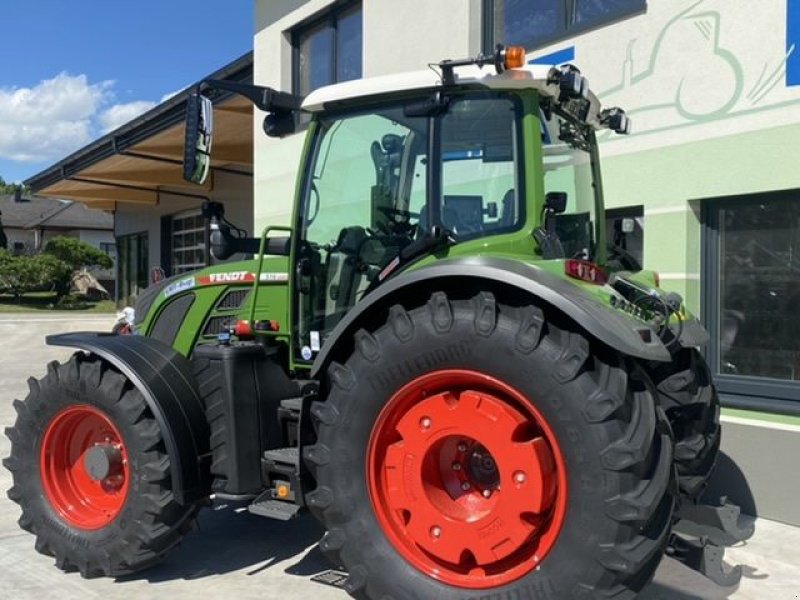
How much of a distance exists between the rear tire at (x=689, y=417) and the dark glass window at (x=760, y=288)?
153cm

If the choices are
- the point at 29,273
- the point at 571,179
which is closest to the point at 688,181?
the point at 571,179

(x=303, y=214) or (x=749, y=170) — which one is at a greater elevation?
(x=749, y=170)

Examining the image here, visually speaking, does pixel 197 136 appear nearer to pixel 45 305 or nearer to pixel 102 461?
pixel 102 461

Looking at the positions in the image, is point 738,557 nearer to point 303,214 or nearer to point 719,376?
point 719,376

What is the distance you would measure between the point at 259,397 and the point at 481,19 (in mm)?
5056

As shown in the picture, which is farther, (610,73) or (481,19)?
(481,19)

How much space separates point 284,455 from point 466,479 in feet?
3.23

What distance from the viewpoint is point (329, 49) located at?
9.79m

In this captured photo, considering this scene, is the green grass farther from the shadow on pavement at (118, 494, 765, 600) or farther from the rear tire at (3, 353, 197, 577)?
the rear tire at (3, 353, 197, 577)

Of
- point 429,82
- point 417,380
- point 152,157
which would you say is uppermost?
point 152,157

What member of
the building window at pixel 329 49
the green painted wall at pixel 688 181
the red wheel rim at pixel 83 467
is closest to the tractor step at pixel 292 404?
the red wheel rim at pixel 83 467

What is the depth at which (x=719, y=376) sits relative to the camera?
559 cm

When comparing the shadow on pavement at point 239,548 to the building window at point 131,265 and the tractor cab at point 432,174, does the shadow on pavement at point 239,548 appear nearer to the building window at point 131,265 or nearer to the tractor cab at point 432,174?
the tractor cab at point 432,174

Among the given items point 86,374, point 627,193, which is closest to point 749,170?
point 627,193
